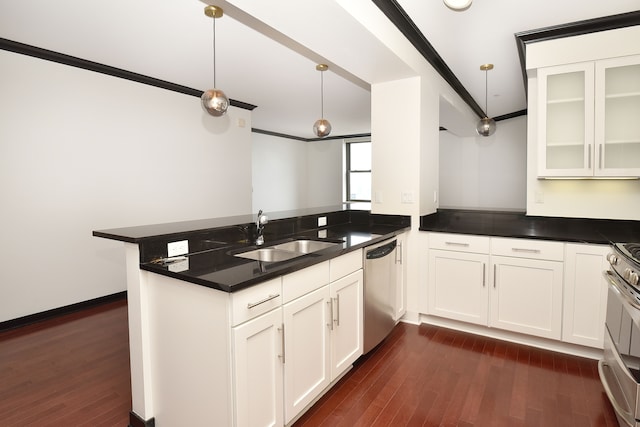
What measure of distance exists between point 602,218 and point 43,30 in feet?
15.6

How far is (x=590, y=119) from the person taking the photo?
269cm

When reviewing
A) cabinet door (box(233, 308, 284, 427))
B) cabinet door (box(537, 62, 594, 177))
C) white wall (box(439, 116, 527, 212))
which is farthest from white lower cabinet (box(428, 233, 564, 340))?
white wall (box(439, 116, 527, 212))

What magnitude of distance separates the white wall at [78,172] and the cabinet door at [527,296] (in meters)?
3.62

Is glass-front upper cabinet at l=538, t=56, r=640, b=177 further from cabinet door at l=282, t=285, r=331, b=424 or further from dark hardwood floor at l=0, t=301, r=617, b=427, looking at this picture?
cabinet door at l=282, t=285, r=331, b=424

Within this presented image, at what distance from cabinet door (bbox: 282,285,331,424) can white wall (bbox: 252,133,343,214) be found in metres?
5.30

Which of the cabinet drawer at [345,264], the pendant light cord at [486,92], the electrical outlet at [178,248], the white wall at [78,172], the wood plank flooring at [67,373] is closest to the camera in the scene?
the electrical outlet at [178,248]

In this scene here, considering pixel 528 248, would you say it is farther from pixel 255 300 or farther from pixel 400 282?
pixel 255 300

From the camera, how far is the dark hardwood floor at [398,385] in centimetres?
193

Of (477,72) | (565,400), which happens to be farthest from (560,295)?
(477,72)

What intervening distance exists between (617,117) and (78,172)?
470cm

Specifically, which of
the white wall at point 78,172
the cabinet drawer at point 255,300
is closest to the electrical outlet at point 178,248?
the cabinet drawer at point 255,300

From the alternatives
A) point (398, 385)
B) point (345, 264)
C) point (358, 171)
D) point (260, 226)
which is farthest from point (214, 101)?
point (358, 171)

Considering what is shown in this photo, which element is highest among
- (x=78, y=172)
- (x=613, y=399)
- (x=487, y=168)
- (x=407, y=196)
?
(x=487, y=168)

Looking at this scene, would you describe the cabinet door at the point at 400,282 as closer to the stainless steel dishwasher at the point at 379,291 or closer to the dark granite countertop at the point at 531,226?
the stainless steel dishwasher at the point at 379,291
